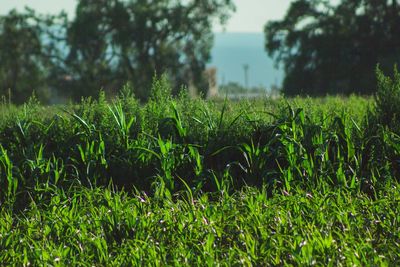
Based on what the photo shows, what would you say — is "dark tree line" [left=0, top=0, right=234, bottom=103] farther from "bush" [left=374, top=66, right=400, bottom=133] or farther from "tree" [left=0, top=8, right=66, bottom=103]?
"bush" [left=374, top=66, right=400, bottom=133]

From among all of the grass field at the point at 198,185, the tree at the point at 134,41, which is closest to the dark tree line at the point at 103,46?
the tree at the point at 134,41

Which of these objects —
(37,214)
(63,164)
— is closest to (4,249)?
(37,214)

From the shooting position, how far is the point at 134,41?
37094mm

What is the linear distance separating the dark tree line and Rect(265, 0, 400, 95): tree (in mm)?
5323

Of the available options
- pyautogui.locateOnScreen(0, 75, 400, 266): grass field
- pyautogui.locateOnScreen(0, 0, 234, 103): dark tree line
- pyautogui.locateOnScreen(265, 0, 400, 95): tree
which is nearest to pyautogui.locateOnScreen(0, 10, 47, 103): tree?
pyautogui.locateOnScreen(0, 0, 234, 103): dark tree line

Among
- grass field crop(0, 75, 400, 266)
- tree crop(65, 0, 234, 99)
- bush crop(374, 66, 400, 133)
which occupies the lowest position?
grass field crop(0, 75, 400, 266)

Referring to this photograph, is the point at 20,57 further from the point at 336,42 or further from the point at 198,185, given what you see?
the point at 198,185

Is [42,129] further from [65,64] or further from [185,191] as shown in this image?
[65,64]

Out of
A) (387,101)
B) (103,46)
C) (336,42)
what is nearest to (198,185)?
(387,101)

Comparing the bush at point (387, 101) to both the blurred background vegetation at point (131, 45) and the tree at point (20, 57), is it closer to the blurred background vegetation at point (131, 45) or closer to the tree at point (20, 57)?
the blurred background vegetation at point (131, 45)

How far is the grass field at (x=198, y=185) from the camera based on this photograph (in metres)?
4.33

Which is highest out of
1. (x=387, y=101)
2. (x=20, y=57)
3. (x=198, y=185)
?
(x=20, y=57)

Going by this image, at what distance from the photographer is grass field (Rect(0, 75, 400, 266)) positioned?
4332 mm

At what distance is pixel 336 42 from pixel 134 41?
1158cm
